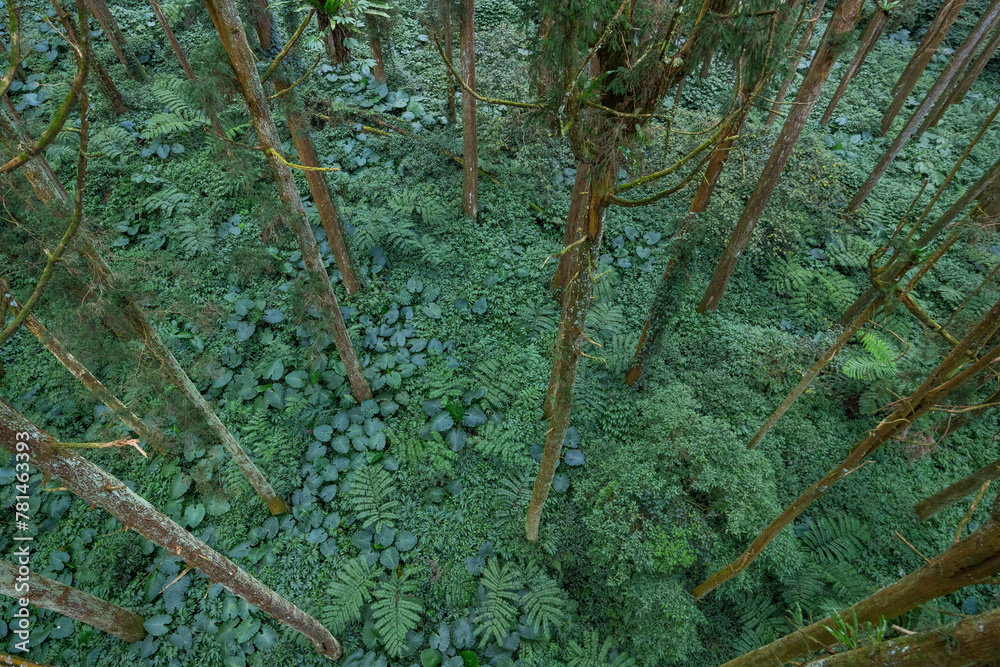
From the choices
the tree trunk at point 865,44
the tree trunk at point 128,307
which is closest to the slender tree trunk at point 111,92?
the tree trunk at point 128,307

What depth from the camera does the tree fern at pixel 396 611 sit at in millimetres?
5609

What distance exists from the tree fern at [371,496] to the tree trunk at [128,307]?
1.16 m

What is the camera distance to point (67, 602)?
469 cm

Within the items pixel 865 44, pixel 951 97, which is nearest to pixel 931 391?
pixel 865 44

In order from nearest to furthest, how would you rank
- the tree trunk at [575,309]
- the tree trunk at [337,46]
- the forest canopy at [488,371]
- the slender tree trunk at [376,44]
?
the tree trunk at [575,309] → the forest canopy at [488,371] → the slender tree trunk at [376,44] → the tree trunk at [337,46]

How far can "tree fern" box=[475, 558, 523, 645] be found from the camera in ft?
18.6

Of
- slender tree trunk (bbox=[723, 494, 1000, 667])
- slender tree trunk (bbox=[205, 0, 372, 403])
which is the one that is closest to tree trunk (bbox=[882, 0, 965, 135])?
slender tree trunk (bbox=[723, 494, 1000, 667])

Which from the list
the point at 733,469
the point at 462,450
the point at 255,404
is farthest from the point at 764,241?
the point at 255,404

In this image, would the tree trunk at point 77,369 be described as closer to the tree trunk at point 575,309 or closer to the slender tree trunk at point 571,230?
the tree trunk at point 575,309

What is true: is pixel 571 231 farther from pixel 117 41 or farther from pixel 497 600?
pixel 117 41

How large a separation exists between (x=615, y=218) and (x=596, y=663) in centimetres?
764

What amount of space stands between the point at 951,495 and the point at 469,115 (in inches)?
349

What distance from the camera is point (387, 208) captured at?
9086mm

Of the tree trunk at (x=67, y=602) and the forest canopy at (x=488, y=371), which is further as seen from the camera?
the forest canopy at (x=488, y=371)
